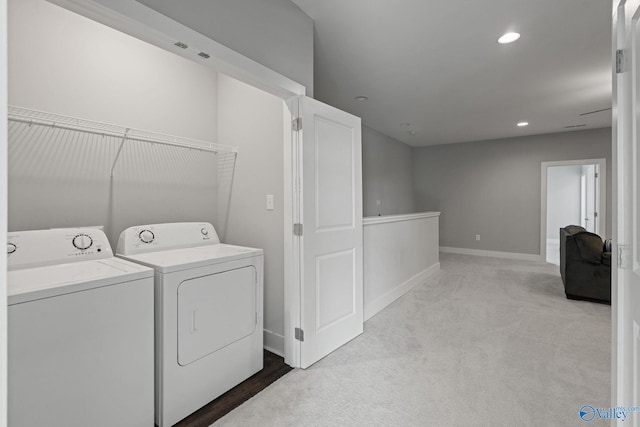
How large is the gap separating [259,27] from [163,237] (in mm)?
1532

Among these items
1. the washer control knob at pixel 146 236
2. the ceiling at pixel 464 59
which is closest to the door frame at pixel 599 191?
the ceiling at pixel 464 59

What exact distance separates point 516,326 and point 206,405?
8.93 ft

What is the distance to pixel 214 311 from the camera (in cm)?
178

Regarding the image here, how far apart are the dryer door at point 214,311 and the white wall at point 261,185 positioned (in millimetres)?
374

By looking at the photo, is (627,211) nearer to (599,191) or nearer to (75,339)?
(75,339)

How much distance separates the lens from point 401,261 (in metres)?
3.82

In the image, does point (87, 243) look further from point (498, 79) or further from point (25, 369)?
point (498, 79)

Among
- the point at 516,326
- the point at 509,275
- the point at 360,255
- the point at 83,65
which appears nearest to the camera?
the point at 83,65

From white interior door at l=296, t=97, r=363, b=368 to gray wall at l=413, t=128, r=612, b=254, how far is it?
5167 mm

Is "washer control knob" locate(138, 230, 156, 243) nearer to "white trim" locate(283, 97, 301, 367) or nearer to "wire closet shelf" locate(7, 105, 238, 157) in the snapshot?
A: "wire closet shelf" locate(7, 105, 238, 157)

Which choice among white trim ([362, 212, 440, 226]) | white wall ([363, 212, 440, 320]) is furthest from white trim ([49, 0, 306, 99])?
white wall ([363, 212, 440, 320])

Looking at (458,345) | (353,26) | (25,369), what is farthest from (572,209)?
(25,369)

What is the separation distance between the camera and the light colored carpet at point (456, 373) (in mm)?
1662

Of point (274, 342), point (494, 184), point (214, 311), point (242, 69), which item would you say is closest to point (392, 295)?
point (274, 342)
